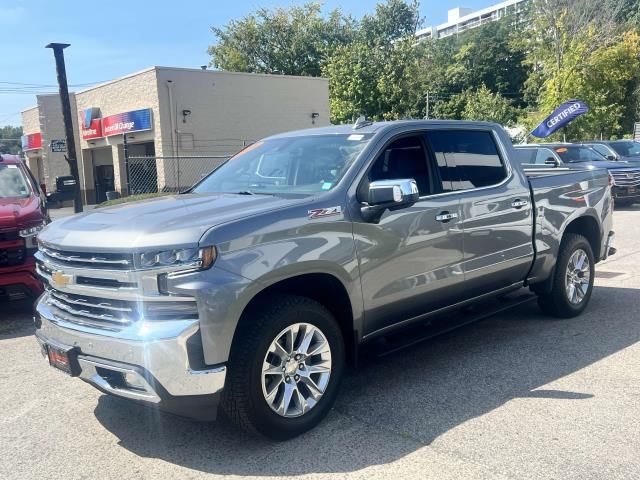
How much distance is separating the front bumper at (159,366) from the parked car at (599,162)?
558 inches

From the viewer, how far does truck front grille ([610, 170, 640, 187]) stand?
53.8ft

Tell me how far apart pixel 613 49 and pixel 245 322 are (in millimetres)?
31158

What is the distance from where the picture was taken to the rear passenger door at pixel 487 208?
4.96 metres

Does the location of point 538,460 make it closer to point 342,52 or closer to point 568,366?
point 568,366

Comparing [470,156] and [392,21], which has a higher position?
[392,21]

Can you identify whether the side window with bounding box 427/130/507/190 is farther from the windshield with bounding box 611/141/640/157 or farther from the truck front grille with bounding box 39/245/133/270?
the windshield with bounding box 611/141/640/157

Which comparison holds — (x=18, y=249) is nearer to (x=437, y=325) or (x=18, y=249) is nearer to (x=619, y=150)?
(x=437, y=325)

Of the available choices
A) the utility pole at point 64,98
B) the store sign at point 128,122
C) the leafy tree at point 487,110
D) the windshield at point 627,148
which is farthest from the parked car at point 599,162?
the leafy tree at point 487,110

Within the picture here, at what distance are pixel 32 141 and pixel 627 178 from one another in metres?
29.0

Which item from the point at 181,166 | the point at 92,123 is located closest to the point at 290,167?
the point at 181,166

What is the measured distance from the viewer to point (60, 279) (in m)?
3.75

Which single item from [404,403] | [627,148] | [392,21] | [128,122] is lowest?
[404,403]

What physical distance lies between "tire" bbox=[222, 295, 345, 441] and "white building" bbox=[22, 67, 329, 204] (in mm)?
17580

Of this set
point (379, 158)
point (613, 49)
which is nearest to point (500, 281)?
point (379, 158)
